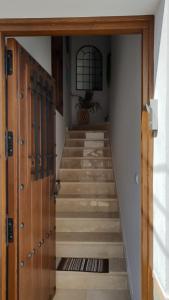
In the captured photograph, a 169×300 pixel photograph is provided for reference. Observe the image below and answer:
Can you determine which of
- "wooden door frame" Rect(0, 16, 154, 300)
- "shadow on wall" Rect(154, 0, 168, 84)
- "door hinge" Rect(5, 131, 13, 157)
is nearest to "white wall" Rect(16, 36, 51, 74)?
"wooden door frame" Rect(0, 16, 154, 300)

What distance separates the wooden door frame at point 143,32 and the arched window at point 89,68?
558 centimetres

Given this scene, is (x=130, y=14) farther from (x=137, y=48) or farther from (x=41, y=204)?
(x=41, y=204)

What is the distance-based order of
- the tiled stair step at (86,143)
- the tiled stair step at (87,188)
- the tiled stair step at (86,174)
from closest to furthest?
the tiled stair step at (87,188)
the tiled stair step at (86,174)
the tiled stair step at (86,143)

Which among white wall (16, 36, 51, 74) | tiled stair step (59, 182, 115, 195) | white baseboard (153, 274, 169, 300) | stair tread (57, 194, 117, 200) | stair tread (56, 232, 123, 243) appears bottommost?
stair tread (56, 232, 123, 243)

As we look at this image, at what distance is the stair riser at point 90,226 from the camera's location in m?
3.72

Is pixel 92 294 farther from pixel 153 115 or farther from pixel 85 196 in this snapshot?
pixel 153 115

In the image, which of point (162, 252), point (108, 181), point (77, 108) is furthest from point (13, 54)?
point (77, 108)

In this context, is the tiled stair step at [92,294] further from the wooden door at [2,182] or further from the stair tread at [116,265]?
the wooden door at [2,182]

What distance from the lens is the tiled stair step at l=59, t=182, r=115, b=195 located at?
435 centimetres

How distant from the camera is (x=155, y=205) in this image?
57.7 inches

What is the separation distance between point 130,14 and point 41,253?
1.75 metres

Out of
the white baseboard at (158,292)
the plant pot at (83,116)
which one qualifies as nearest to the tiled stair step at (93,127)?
the plant pot at (83,116)

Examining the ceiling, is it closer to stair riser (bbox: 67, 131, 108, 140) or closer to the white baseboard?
the white baseboard

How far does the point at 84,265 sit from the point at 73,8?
99.9 inches
